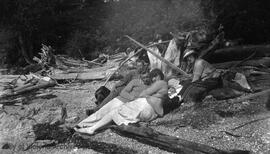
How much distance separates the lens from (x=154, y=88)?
7.09 meters

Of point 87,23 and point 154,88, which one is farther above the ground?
Result: point 87,23

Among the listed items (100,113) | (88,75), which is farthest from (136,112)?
(88,75)

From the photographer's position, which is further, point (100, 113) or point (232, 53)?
point (232, 53)

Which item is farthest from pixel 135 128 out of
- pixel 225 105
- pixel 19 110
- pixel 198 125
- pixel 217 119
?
pixel 19 110

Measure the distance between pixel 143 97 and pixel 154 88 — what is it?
300mm

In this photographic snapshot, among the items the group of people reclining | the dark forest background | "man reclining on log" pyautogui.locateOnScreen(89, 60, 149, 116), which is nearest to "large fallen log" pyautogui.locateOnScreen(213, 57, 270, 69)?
the group of people reclining

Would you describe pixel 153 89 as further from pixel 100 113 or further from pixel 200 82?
pixel 100 113

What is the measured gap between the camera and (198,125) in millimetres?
6316

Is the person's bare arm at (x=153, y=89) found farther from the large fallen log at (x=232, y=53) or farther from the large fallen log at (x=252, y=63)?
the large fallen log at (x=232, y=53)

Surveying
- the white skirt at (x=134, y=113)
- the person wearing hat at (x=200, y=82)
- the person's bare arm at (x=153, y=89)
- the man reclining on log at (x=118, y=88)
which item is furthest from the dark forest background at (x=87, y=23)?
the white skirt at (x=134, y=113)

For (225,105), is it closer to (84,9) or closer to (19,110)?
(19,110)

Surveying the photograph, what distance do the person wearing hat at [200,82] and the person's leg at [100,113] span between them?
1453mm

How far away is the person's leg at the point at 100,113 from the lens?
6988mm

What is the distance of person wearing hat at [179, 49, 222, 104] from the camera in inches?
286
